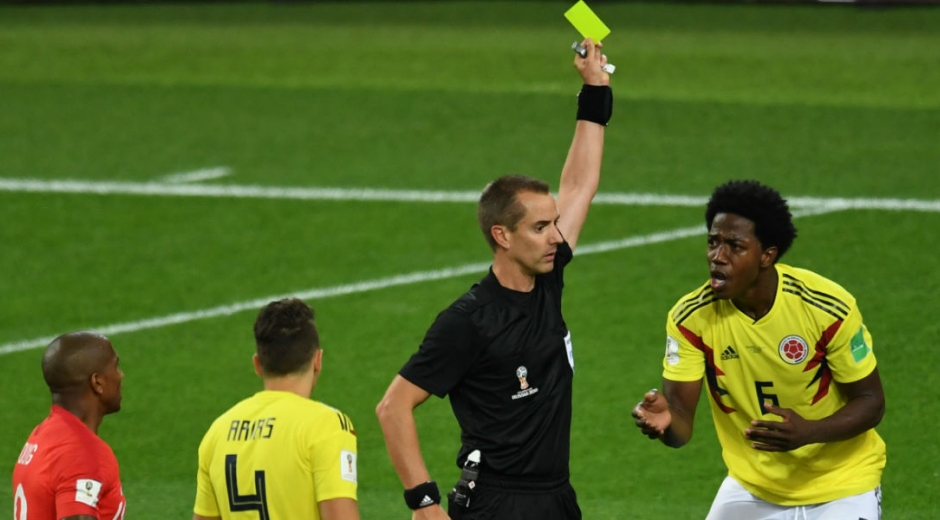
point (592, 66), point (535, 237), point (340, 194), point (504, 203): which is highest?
point (340, 194)

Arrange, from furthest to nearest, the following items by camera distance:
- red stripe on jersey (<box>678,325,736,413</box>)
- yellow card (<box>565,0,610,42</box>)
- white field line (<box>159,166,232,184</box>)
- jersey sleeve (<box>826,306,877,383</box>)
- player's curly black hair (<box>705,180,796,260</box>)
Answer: white field line (<box>159,166,232,184</box>)
yellow card (<box>565,0,610,42</box>)
red stripe on jersey (<box>678,325,736,413</box>)
player's curly black hair (<box>705,180,796,260</box>)
jersey sleeve (<box>826,306,877,383</box>)

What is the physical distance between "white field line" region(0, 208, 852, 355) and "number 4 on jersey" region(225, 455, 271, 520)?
6.67 meters

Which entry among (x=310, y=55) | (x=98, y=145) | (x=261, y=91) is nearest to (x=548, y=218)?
(x=98, y=145)

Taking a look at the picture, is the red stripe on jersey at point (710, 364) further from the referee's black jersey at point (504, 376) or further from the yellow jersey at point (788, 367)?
the referee's black jersey at point (504, 376)

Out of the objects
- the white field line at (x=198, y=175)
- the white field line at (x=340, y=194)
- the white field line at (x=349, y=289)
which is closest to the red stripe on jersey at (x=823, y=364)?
the white field line at (x=349, y=289)

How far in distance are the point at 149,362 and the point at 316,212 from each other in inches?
156

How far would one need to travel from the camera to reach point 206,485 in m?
5.62

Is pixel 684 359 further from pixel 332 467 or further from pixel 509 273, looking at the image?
pixel 332 467

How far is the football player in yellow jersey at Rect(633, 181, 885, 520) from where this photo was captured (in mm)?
6480

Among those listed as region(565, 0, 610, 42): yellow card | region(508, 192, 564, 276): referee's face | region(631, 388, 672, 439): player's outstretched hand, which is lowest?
region(631, 388, 672, 439): player's outstretched hand

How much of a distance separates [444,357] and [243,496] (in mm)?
1001

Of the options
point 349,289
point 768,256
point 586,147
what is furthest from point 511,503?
point 349,289

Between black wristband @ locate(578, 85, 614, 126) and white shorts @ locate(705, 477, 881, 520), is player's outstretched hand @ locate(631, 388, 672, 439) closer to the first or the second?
white shorts @ locate(705, 477, 881, 520)

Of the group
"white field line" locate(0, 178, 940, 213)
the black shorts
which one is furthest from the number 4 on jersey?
"white field line" locate(0, 178, 940, 213)
